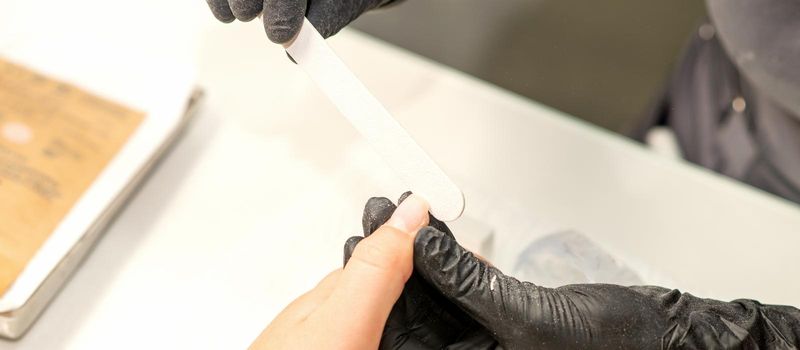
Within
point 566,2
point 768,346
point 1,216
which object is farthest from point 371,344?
point 566,2

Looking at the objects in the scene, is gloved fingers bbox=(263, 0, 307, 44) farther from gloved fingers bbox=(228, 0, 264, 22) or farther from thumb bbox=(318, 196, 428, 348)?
thumb bbox=(318, 196, 428, 348)

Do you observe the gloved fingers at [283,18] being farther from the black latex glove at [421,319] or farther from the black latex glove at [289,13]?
the black latex glove at [421,319]

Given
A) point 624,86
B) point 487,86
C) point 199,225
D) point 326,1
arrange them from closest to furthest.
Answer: point 326,1 → point 199,225 → point 487,86 → point 624,86

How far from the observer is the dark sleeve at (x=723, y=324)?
0.50 m

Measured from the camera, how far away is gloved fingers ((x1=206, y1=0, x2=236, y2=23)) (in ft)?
2.01

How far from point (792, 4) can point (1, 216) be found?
0.78m

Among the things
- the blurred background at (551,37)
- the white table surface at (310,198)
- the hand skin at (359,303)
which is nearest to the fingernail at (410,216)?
the hand skin at (359,303)

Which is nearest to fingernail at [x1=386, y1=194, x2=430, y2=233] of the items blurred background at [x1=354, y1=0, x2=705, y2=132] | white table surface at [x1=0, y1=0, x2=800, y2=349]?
white table surface at [x1=0, y1=0, x2=800, y2=349]

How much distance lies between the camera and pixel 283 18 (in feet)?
1.83

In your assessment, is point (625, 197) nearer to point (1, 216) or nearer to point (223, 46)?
point (223, 46)

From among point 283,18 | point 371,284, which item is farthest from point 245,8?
point 371,284

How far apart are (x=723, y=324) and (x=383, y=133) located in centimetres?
29

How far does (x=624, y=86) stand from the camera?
1.18 m

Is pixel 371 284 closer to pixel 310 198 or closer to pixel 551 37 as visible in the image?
pixel 310 198
